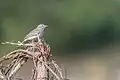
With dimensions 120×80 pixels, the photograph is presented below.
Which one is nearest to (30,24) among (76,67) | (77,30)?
(77,30)

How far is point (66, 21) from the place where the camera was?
4668 mm

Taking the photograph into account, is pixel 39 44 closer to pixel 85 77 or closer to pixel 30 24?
pixel 85 77

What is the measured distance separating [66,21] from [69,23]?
60 mm

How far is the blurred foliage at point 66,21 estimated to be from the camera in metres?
4.45

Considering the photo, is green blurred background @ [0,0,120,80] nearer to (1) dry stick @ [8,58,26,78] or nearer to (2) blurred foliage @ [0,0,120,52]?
(2) blurred foliage @ [0,0,120,52]

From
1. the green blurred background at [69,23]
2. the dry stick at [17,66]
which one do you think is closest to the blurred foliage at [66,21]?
the green blurred background at [69,23]

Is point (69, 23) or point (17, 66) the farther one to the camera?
point (69, 23)

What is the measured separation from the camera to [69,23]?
4703mm

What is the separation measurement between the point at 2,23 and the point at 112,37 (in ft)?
4.76

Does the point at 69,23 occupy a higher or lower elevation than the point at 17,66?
higher

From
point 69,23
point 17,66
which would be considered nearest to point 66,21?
point 69,23

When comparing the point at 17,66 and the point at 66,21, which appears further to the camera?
the point at 66,21

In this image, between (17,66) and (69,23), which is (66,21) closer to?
(69,23)

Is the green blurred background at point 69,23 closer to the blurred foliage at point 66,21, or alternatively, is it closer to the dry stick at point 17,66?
the blurred foliage at point 66,21
